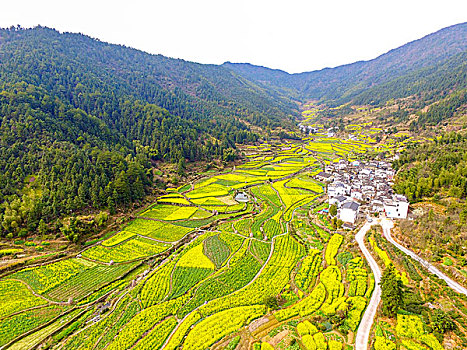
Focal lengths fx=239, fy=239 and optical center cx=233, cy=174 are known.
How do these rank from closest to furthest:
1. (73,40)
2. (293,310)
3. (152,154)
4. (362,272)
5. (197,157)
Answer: (293,310) → (362,272) → (152,154) → (197,157) → (73,40)

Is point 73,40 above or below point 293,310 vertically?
Answer: above

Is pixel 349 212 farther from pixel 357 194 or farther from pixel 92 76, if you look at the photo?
pixel 92 76

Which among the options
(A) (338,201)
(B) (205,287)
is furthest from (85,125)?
(A) (338,201)

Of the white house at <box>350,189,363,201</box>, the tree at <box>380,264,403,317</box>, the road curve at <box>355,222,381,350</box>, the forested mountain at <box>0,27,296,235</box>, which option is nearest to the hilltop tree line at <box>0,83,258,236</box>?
the forested mountain at <box>0,27,296,235</box>

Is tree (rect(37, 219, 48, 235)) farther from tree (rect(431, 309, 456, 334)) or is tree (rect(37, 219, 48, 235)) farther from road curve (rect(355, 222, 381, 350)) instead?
tree (rect(431, 309, 456, 334))

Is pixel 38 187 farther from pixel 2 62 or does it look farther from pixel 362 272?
pixel 2 62

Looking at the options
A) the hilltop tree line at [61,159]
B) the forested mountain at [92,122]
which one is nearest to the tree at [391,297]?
the hilltop tree line at [61,159]

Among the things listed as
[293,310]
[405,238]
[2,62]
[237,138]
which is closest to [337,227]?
[405,238]

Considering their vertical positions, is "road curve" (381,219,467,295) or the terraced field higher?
the terraced field
